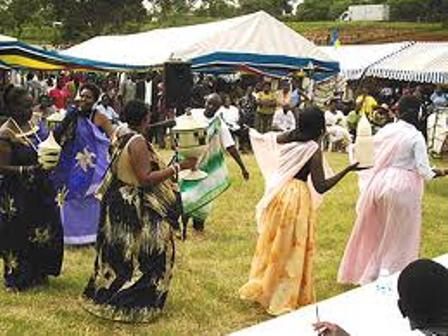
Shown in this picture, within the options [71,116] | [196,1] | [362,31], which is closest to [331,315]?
[71,116]

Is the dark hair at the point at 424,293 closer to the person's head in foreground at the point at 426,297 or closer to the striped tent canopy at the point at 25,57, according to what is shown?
the person's head in foreground at the point at 426,297

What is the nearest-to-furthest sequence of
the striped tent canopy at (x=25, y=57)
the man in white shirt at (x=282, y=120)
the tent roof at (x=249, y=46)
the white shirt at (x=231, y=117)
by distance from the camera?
the striped tent canopy at (x=25, y=57)
the tent roof at (x=249, y=46)
the white shirt at (x=231, y=117)
the man in white shirt at (x=282, y=120)

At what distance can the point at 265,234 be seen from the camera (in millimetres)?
5754

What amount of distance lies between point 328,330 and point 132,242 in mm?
2658

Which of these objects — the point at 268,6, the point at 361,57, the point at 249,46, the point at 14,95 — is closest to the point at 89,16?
the point at 361,57

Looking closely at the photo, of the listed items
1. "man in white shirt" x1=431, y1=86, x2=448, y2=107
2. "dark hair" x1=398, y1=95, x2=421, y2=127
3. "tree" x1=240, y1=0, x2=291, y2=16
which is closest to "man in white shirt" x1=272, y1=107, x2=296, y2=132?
"man in white shirt" x1=431, y1=86, x2=448, y2=107

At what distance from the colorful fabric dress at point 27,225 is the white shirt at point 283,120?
9.87 m

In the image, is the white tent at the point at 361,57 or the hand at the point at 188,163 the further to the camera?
the white tent at the point at 361,57

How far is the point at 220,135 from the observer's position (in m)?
7.96

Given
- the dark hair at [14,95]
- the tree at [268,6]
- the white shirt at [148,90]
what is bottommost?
the white shirt at [148,90]

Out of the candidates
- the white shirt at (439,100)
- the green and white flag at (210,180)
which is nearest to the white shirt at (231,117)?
the white shirt at (439,100)

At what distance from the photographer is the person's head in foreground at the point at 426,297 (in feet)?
8.01

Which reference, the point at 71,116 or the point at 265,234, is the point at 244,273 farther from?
the point at 71,116

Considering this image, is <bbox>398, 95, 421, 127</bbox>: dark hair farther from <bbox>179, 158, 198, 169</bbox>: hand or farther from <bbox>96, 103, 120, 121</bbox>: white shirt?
<bbox>96, 103, 120, 121</bbox>: white shirt
